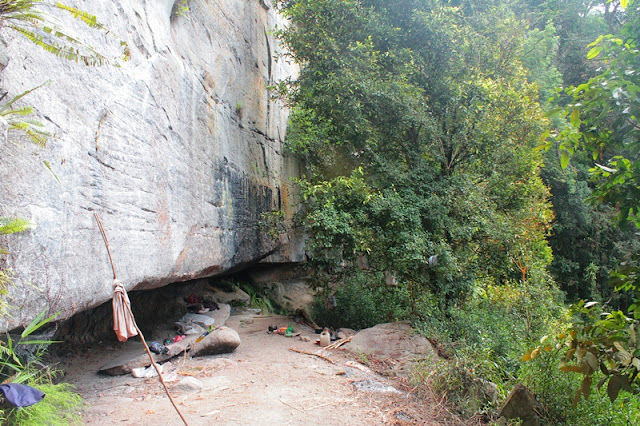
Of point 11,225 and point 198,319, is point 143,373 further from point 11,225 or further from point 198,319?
point 11,225

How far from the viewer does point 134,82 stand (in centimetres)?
493

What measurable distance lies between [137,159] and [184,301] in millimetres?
4226

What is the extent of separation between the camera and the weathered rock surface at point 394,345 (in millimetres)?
6535

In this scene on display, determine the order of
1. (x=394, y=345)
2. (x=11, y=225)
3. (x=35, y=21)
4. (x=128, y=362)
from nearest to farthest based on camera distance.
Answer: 1. (x=11, y=225)
2. (x=35, y=21)
3. (x=128, y=362)
4. (x=394, y=345)

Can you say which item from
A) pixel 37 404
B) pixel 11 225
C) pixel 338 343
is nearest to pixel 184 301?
pixel 338 343

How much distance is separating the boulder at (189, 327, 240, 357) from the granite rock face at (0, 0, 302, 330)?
3.31 ft

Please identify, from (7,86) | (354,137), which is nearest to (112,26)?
(7,86)

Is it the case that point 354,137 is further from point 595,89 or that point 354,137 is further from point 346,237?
point 595,89

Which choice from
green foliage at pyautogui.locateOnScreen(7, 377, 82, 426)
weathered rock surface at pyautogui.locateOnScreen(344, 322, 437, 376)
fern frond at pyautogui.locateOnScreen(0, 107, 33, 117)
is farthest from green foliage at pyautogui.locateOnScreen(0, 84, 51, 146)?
weathered rock surface at pyautogui.locateOnScreen(344, 322, 437, 376)

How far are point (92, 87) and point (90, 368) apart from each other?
3.62 m

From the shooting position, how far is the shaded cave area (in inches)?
237

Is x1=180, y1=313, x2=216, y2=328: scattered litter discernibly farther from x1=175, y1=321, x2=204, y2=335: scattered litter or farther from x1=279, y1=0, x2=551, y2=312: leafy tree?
x1=279, y1=0, x2=551, y2=312: leafy tree

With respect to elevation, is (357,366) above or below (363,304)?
below

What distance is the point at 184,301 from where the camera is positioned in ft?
27.3
